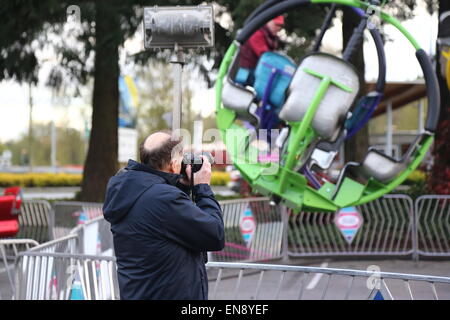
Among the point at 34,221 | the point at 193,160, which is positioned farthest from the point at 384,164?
the point at 193,160

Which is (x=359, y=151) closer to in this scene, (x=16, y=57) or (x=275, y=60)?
(x=275, y=60)

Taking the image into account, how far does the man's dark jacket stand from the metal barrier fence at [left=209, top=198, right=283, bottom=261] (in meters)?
7.57

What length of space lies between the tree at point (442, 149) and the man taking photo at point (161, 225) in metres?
9.83

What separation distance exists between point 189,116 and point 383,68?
23.1m

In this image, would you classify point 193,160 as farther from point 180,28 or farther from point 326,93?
point 326,93

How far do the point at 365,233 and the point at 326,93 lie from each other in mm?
3211

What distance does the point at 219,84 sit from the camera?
32.2 feet

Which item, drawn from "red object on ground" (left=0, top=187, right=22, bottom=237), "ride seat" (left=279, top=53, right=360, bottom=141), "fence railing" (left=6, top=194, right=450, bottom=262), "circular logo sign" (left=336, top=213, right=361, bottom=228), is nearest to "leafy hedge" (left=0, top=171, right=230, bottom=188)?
"fence railing" (left=6, top=194, right=450, bottom=262)

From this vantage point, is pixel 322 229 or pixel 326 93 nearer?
pixel 326 93

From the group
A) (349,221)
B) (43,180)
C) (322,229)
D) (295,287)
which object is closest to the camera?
(295,287)

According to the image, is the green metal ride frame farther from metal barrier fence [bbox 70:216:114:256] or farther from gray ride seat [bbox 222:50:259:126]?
metal barrier fence [bbox 70:216:114:256]

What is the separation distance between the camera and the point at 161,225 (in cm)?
299

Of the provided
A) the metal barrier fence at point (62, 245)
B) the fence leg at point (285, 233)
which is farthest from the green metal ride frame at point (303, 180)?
the metal barrier fence at point (62, 245)
